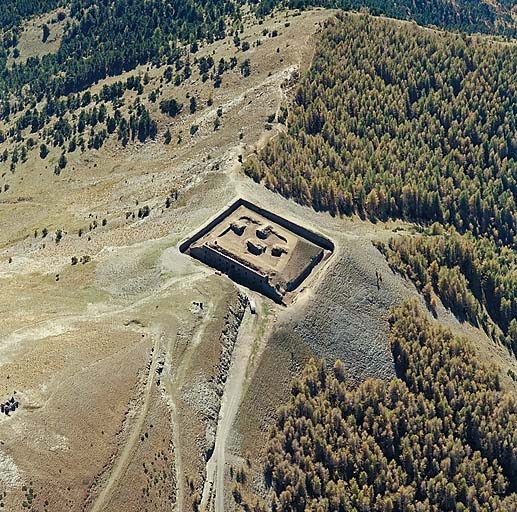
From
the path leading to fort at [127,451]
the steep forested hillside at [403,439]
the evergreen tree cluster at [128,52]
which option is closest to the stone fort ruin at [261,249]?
the steep forested hillside at [403,439]

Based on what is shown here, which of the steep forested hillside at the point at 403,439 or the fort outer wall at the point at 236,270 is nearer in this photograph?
the steep forested hillside at the point at 403,439

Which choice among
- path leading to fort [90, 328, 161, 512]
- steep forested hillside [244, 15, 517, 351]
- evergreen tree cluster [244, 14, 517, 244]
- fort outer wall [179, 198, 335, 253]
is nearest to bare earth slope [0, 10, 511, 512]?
path leading to fort [90, 328, 161, 512]

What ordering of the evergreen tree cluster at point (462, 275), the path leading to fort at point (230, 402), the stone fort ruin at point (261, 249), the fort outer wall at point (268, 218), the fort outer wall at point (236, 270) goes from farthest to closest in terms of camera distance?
the evergreen tree cluster at point (462, 275) < the fort outer wall at point (268, 218) < the stone fort ruin at point (261, 249) < the fort outer wall at point (236, 270) < the path leading to fort at point (230, 402)

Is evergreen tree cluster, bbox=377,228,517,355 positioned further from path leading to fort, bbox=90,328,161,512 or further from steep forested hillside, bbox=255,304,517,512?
path leading to fort, bbox=90,328,161,512

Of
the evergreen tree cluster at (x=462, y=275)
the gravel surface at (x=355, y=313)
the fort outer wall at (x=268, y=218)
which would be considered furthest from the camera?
the evergreen tree cluster at (x=462, y=275)

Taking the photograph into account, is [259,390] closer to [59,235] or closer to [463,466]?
[463,466]

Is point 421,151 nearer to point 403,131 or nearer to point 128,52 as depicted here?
point 403,131

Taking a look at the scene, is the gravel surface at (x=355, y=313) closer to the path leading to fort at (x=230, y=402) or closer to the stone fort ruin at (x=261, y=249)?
the stone fort ruin at (x=261, y=249)
